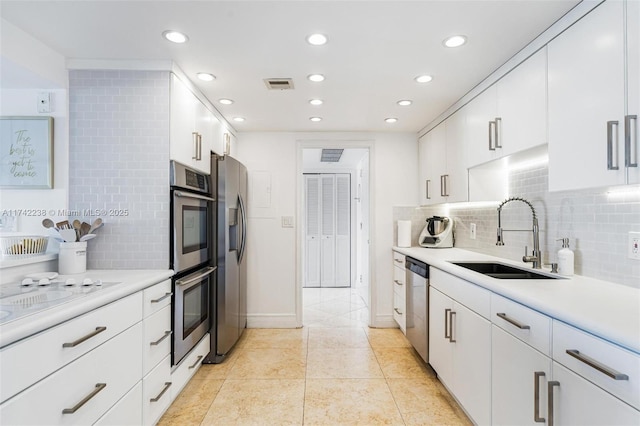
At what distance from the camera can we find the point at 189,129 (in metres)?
2.52

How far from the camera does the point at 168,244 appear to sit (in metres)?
2.21

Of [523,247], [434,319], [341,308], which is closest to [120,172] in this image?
[434,319]

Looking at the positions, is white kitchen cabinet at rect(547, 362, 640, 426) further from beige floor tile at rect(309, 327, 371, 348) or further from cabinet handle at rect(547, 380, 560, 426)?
beige floor tile at rect(309, 327, 371, 348)

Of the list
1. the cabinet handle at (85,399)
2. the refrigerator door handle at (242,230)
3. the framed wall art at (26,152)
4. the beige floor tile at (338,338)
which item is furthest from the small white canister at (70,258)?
the beige floor tile at (338,338)

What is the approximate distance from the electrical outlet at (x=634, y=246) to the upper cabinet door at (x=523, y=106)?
0.60 m

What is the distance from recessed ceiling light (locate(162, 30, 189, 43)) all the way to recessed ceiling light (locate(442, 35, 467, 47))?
1.47 meters

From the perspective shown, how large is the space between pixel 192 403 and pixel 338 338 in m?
1.65

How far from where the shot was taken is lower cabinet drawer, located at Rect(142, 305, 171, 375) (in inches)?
73.9

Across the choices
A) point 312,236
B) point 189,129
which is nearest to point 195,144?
point 189,129

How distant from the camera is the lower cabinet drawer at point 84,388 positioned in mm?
1111

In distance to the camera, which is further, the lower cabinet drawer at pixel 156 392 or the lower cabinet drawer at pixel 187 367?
the lower cabinet drawer at pixel 187 367

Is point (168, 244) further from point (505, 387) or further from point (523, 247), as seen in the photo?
point (523, 247)

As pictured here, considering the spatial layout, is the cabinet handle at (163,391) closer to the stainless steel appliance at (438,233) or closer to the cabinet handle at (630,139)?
the cabinet handle at (630,139)

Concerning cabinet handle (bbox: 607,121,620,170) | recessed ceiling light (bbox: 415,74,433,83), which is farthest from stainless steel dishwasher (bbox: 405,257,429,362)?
cabinet handle (bbox: 607,121,620,170)
